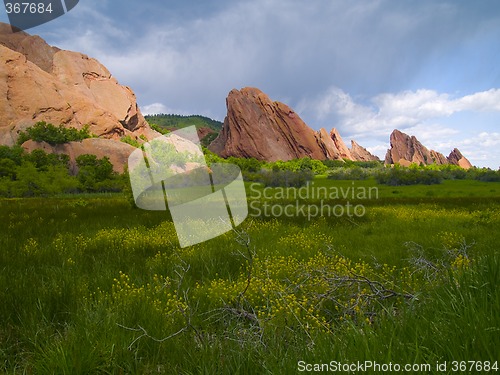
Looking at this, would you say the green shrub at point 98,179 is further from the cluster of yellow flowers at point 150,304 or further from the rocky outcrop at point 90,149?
the cluster of yellow flowers at point 150,304

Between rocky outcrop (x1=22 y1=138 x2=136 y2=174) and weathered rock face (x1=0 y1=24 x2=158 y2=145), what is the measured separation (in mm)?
22167

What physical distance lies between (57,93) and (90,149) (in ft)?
145

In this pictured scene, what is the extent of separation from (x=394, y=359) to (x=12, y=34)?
160221mm

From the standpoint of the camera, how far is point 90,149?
69.8m

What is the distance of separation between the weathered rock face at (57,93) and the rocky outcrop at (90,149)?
2217 cm

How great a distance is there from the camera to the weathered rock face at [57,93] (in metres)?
91.6

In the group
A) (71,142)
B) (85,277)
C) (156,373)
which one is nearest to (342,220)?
(85,277)

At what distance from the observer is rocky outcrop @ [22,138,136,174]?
67000mm
